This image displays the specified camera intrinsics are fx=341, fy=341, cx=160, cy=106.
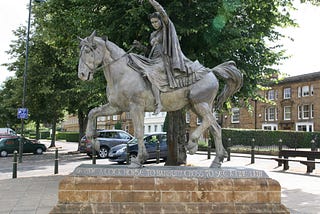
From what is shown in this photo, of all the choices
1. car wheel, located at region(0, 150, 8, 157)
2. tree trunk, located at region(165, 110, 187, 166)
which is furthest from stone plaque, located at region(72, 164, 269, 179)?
car wheel, located at region(0, 150, 8, 157)

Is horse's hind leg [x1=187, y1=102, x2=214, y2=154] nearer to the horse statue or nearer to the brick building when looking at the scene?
the horse statue

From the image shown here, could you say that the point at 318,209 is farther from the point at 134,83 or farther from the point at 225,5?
the point at 225,5

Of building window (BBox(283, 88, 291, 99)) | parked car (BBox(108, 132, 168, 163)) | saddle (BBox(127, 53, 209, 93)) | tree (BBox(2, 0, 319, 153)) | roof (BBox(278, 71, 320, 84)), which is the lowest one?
parked car (BBox(108, 132, 168, 163))

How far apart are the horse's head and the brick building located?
36361 millimetres

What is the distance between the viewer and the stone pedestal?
18.2ft

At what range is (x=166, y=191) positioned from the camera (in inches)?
226

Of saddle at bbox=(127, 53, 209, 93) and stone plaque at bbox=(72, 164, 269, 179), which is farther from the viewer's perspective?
saddle at bbox=(127, 53, 209, 93)

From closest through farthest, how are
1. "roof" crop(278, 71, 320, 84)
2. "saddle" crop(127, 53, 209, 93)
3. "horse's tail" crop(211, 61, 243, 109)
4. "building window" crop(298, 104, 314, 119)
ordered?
1. "saddle" crop(127, 53, 209, 93)
2. "horse's tail" crop(211, 61, 243, 109)
3. "roof" crop(278, 71, 320, 84)
4. "building window" crop(298, 104, 314, 119)

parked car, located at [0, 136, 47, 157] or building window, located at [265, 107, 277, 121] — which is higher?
building window, located at [265, 107, 277, 121]

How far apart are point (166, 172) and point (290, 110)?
141ft

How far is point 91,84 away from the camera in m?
13.0

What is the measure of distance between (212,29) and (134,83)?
19.6 feet

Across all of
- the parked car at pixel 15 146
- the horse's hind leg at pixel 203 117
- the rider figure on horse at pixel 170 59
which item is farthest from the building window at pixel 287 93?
the rider figure on horse at pixel 170 59

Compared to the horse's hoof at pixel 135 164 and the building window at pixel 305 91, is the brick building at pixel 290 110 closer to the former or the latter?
the building window at pixel 305 91
